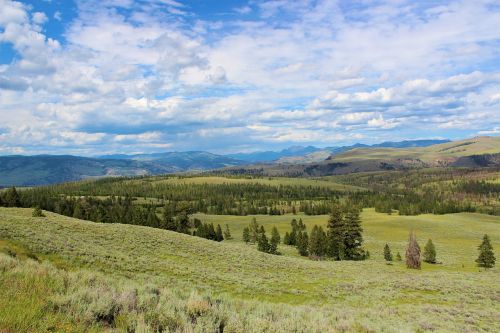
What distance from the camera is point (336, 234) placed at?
72.4 meters

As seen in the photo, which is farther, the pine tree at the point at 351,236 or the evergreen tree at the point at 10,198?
the evergreen tree at the point at 10,198

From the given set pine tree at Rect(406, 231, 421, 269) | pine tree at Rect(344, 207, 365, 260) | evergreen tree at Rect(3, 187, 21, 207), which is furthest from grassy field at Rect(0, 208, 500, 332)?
evergreen tree at Rect(3, 187, 21, 207)

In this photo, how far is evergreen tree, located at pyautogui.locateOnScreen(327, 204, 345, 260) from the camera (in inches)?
2817

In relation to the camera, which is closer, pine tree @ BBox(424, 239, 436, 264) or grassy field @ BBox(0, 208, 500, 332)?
grassy field @ BBox(0, 208, 500, 332)

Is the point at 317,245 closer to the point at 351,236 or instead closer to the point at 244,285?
the point at 351,236

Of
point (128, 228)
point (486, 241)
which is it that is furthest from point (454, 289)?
point (486, 241)

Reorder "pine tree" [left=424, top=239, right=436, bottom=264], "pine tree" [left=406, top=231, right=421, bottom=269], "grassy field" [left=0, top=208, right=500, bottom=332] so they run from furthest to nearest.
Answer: "pine tree" [left=424, top=239, right=436, bottom=264]
"pine tree" [left=406, top=231, right=421, bottom=269]
"grassy field" [left=0, top=208, right=500, bottom=332]

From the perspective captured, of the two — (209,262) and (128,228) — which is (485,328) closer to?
(209,262)

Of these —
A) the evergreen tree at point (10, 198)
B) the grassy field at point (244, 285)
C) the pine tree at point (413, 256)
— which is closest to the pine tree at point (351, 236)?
the pine tree at point (413, 256)

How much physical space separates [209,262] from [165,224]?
56.4 metres

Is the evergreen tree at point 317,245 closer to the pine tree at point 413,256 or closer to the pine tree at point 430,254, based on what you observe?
the pine tree at point 413,256

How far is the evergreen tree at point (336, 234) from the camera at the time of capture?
71.6 metres

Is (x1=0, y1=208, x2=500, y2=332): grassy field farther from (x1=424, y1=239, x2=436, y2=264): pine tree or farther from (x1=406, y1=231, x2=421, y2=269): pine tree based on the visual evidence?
(x1=424, y1=239, x2=436, y2=264): pine tree

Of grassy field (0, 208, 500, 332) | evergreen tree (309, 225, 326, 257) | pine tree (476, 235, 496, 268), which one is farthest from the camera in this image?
evergreen tree (309, 225, 326, 257)
